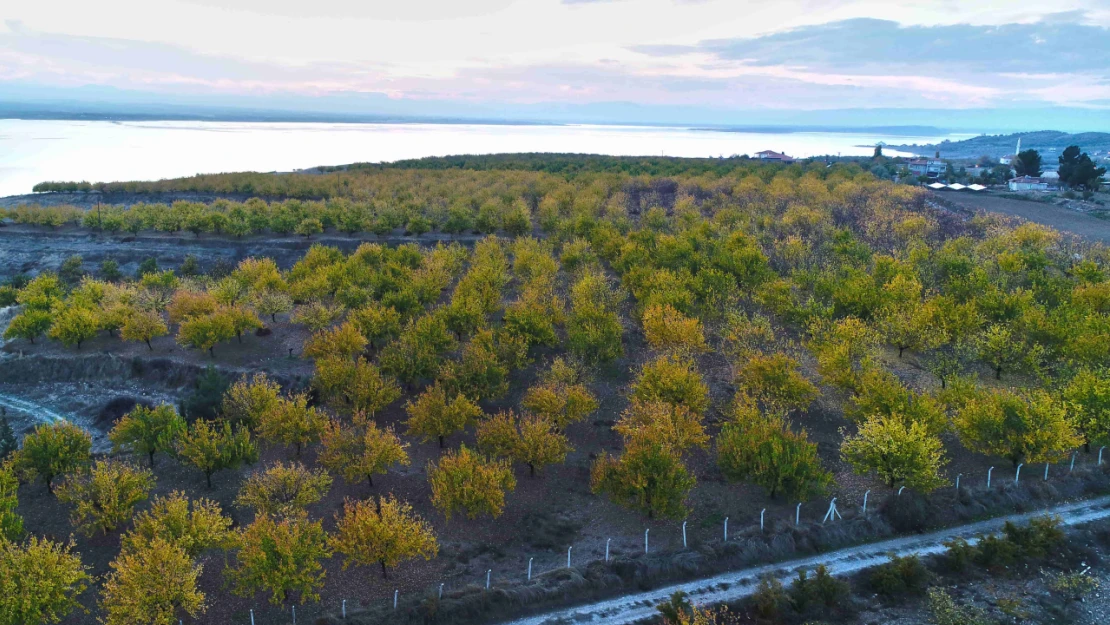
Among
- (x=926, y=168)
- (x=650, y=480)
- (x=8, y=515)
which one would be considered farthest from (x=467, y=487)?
(x=926, y=168)

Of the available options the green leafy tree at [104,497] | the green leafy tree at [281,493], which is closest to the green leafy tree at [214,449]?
the green leafy tree at [104,497]

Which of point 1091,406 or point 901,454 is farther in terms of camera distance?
point 1091,406

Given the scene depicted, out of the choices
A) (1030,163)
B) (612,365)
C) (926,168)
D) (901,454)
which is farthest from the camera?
(926,168)

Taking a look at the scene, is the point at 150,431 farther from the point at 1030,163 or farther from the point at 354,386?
the point at 1030,163

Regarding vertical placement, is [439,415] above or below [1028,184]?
below

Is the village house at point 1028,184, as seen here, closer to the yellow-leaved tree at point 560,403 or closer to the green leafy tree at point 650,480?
the yellow-leaved tree at point 560,403

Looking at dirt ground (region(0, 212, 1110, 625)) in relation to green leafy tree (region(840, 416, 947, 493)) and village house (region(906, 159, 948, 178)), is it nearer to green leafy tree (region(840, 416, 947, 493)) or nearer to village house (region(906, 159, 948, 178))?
green leafy tree (region(840, 416, 947, 493))

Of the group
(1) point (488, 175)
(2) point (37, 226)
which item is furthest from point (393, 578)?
(1) point (488, 175)
